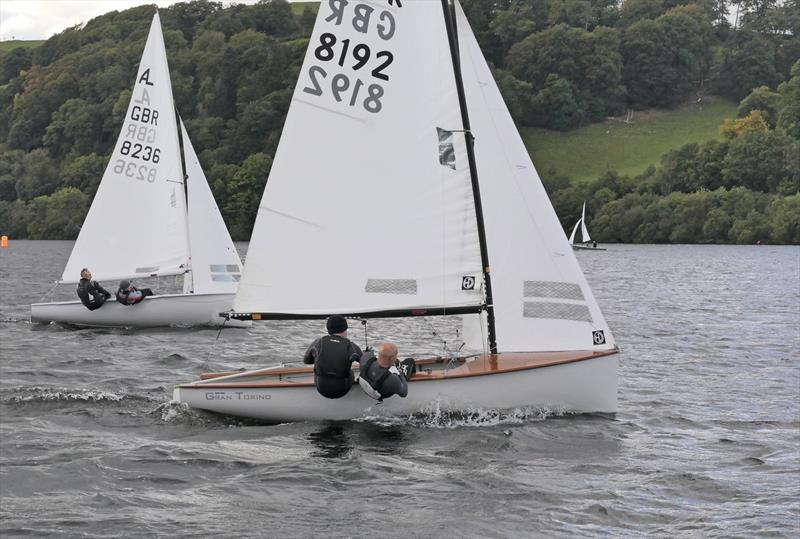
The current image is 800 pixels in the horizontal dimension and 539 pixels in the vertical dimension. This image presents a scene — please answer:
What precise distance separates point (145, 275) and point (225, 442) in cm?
1387

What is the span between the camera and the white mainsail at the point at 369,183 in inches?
582

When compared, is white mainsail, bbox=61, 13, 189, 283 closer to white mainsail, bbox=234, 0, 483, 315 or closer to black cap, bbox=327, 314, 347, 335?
white mainsail, bbox=234, 0, 483, 315

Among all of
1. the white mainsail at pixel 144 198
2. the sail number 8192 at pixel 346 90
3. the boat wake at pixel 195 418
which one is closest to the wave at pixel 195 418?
the boat wake at pixel 195 418

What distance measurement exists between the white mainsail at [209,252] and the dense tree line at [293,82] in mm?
79084

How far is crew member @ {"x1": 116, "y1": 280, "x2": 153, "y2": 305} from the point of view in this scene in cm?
2608

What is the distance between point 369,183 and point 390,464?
14.0 feet

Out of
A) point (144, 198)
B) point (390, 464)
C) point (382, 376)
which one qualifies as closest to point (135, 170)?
point (144, 198)

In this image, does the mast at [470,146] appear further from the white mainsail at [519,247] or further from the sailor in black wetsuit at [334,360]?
the sailor in black wetsuit at [334,360]

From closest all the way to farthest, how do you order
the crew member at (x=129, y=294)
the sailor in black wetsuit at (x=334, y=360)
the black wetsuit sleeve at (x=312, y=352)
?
the sailor in black wetsuit at (x=334, y=360) → the black wetsuit sleeve at (x=312, y=352) → the crew member at (x=129, y=294)

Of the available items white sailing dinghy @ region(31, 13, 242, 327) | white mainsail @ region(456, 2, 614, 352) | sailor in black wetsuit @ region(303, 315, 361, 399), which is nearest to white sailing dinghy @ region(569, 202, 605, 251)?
white sailing dinghy @ region(31, 13, 242, 327)

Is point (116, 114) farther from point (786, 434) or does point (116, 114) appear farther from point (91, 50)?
point (786, 434)

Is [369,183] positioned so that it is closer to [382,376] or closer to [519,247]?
[519,247]

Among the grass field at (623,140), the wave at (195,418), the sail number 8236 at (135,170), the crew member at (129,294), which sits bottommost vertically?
the wave at (195,418)

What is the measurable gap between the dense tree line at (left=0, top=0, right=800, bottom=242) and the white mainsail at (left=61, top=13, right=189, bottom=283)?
78028 millimetres
